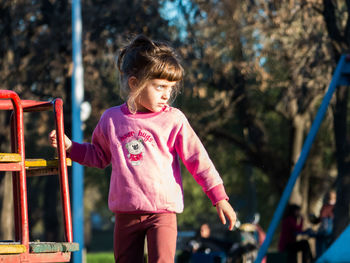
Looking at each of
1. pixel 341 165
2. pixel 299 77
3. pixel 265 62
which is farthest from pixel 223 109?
pixel 341 165

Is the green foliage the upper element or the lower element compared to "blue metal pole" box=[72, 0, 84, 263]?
lower

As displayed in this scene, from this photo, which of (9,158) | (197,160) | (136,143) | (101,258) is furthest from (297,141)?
(9,158)

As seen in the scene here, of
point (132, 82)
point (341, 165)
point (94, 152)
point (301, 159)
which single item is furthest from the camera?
point (341, 165)

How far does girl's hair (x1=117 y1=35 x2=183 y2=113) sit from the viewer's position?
3877 millimetres

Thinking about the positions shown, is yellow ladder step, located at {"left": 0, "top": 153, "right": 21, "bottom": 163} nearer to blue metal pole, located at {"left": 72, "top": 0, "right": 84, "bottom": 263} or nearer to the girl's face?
the girl's face

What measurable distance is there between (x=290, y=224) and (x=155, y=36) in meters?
4.53

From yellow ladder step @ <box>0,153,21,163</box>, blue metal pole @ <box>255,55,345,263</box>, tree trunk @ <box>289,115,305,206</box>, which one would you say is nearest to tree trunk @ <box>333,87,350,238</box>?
blue metal pole @ <box>255,55,345,263</box>

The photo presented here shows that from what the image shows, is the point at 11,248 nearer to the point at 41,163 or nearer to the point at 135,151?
the point at 41,163

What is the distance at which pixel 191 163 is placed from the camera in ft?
12.7

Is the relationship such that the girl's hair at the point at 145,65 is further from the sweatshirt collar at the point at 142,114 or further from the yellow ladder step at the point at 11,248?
the yellow ladder step at the point at 11,248

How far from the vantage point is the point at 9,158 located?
378 cm

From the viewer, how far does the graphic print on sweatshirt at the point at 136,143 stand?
3.79m

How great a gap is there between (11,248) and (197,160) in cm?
98

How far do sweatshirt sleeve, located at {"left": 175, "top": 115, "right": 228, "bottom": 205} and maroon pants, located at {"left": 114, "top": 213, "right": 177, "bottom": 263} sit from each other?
0.79ft
